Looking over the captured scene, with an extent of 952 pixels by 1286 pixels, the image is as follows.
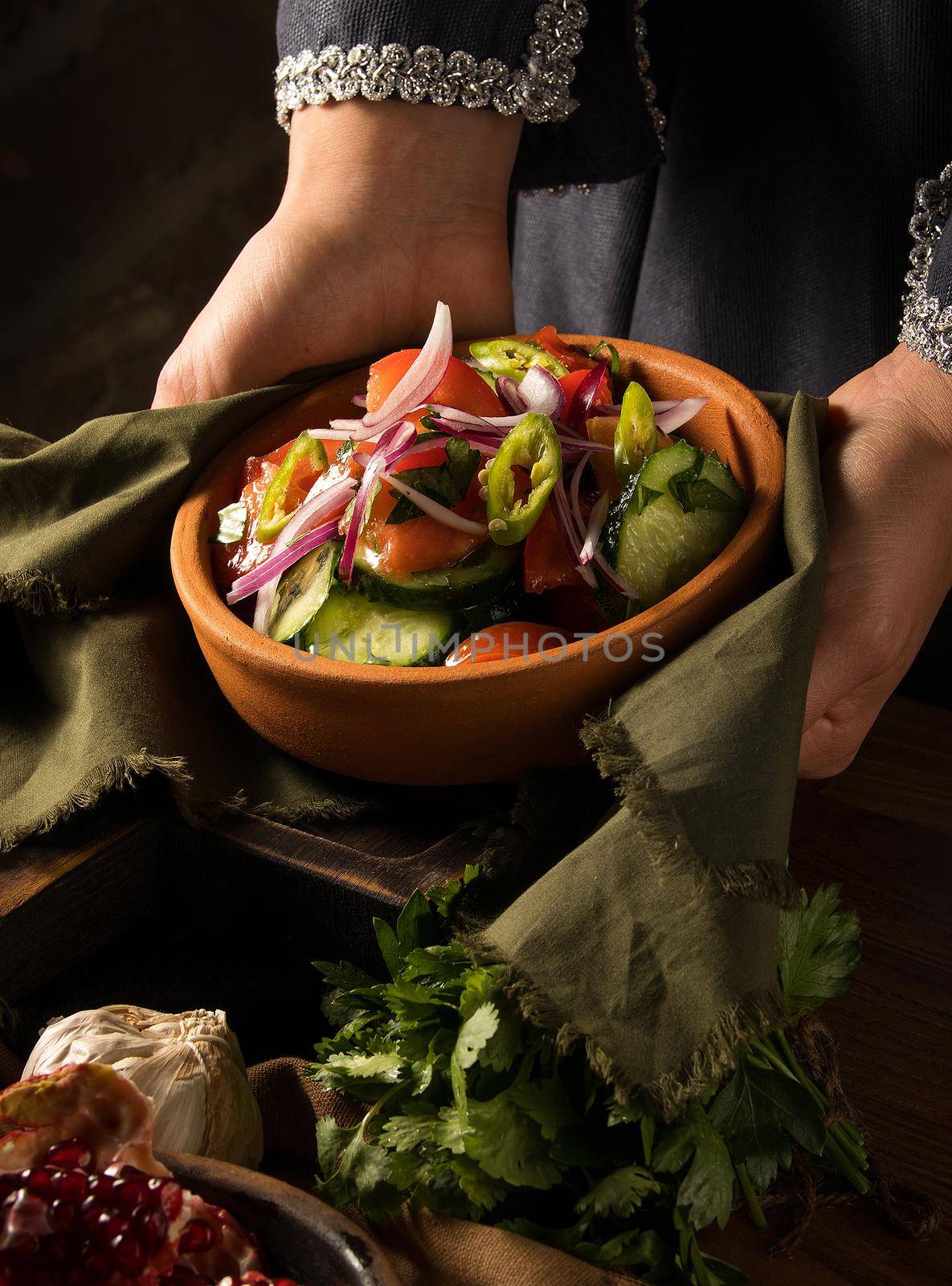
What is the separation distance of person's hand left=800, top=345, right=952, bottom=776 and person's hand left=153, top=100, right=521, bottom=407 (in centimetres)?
58

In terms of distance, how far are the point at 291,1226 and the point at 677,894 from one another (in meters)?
0.32

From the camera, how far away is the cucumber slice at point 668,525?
3.35 feet

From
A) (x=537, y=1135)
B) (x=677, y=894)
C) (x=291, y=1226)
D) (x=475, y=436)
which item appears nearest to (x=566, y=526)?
(x=475, y=436)

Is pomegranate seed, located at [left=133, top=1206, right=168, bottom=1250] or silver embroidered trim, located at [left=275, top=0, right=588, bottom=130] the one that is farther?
silver embroidered trim, located at [left=275, top=0, right=588, bottom=130]

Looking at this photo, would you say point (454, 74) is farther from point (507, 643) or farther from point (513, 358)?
point (507, 643)

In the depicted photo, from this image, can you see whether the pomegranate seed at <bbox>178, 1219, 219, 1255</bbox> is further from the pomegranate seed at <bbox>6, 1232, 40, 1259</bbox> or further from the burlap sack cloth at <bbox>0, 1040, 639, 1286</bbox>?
the burlap sack cloth at <bbox>0, 1040, 639, 1286</bbox>

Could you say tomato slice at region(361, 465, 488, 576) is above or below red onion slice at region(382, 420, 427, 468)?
below

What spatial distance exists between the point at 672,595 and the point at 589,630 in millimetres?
107

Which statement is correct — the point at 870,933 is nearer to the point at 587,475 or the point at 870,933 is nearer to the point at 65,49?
the point at 587,475

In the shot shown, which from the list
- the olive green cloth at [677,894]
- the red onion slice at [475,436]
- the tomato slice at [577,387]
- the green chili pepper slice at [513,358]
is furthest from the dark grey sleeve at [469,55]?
the olive green cloth at [677,894]

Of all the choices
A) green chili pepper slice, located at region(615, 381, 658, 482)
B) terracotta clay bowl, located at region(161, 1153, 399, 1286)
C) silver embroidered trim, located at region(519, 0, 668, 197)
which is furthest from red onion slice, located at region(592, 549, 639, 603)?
silver embroidered trim, located at region(519, 0, 668, 197)

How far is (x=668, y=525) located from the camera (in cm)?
102

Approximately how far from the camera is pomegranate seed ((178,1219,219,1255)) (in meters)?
0.56

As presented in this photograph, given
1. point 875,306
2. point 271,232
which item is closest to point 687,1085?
point 271,232
